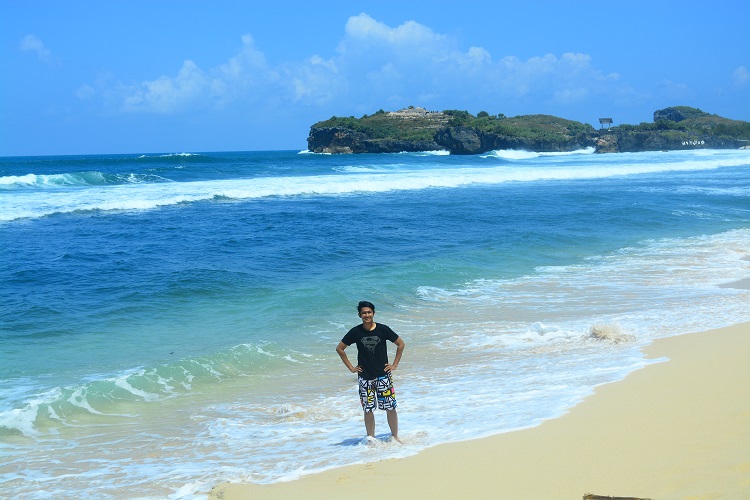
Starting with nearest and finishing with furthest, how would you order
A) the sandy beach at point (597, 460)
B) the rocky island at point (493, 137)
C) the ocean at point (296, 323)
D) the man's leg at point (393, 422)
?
the sandy beach at point (597, 460)
the man's leg at point (393, 422)
the ocean at point (296, 323)
the rocky island at point (493, 137)

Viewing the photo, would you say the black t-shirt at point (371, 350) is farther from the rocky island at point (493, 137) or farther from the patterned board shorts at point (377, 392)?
the rocky island at point (493, 137)

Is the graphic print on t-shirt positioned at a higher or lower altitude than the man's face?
lower

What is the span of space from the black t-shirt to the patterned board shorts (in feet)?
0.19

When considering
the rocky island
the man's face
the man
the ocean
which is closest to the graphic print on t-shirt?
the man

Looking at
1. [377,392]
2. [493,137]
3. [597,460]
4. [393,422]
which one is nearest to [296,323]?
[377,392]

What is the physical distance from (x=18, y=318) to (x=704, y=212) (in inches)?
918

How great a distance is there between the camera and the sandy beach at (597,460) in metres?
4.73

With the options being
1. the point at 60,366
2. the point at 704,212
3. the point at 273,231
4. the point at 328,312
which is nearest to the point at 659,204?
the point at 704,212

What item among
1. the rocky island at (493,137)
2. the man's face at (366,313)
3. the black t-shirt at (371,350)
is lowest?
the black t-shirt at (371,350)

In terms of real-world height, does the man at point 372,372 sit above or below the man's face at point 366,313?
below

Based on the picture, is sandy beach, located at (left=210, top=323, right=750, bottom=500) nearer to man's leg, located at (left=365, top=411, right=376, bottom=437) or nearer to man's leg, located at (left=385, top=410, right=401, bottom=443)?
man's leg, located at (left=385, top=410, right=401, bottom=443)

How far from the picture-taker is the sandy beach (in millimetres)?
4734

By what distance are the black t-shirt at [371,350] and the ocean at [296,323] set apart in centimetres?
61

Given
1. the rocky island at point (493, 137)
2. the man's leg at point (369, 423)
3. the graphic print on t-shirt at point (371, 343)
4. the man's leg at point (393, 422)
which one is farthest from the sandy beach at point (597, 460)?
the rocky island at point (493, 137)
